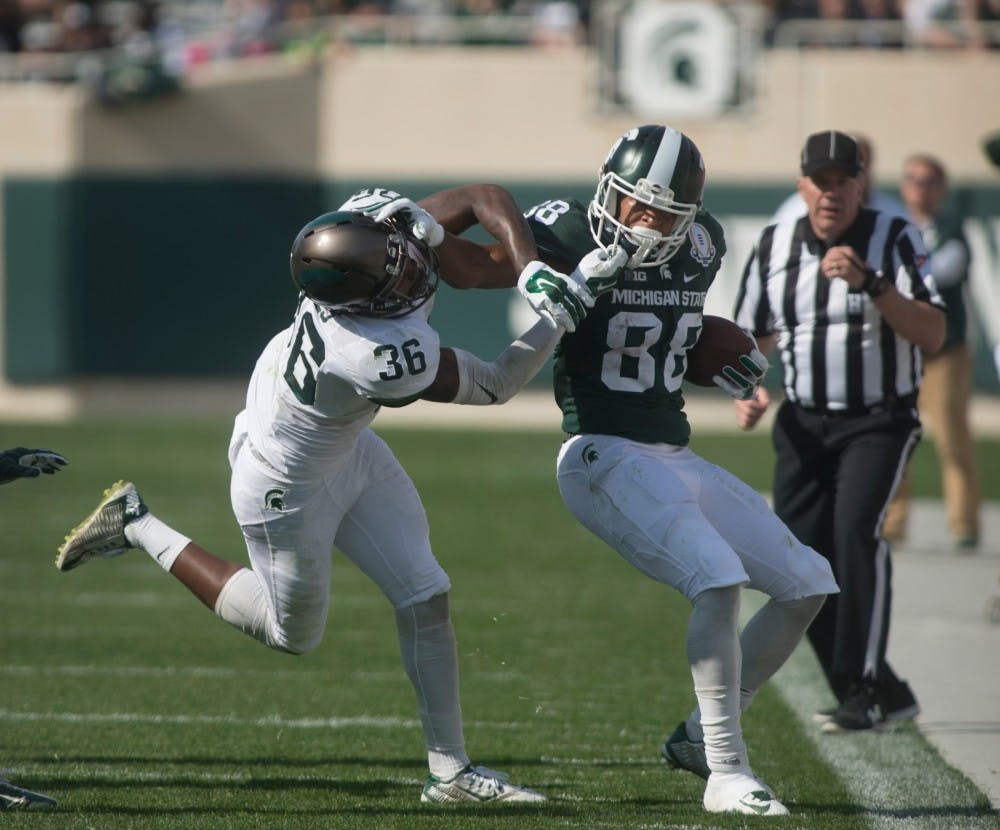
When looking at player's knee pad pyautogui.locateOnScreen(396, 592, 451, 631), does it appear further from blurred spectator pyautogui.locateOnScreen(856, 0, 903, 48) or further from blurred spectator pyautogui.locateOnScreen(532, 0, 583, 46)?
blurred spectator pyautogui.locateOnScreen(856, 0, 903, 48)

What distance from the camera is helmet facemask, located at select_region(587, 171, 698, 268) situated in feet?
12.1

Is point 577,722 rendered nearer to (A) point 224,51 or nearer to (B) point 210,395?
(B) point 210,395

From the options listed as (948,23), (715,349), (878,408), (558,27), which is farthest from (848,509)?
(558,27)

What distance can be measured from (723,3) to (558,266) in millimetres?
12579

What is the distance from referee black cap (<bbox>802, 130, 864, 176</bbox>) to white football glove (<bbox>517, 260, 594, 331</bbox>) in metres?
1.43

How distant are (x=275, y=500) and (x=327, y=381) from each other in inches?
15.2

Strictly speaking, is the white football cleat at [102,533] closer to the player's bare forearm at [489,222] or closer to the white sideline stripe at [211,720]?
the white sideline stripe at [211,720]

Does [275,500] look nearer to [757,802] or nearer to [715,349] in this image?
[715,349]

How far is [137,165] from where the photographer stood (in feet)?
52.6

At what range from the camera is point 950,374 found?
7859 millimetres

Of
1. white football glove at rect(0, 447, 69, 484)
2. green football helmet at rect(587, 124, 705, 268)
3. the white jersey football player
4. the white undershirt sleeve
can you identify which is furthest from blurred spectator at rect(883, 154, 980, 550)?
white football glove at rect(0, 447, 69, 484)

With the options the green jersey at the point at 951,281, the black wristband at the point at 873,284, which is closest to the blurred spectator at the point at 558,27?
the green jersey at the point at 951,281

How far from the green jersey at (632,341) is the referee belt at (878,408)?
3.54 feet

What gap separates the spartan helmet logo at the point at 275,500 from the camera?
3.76 metres
